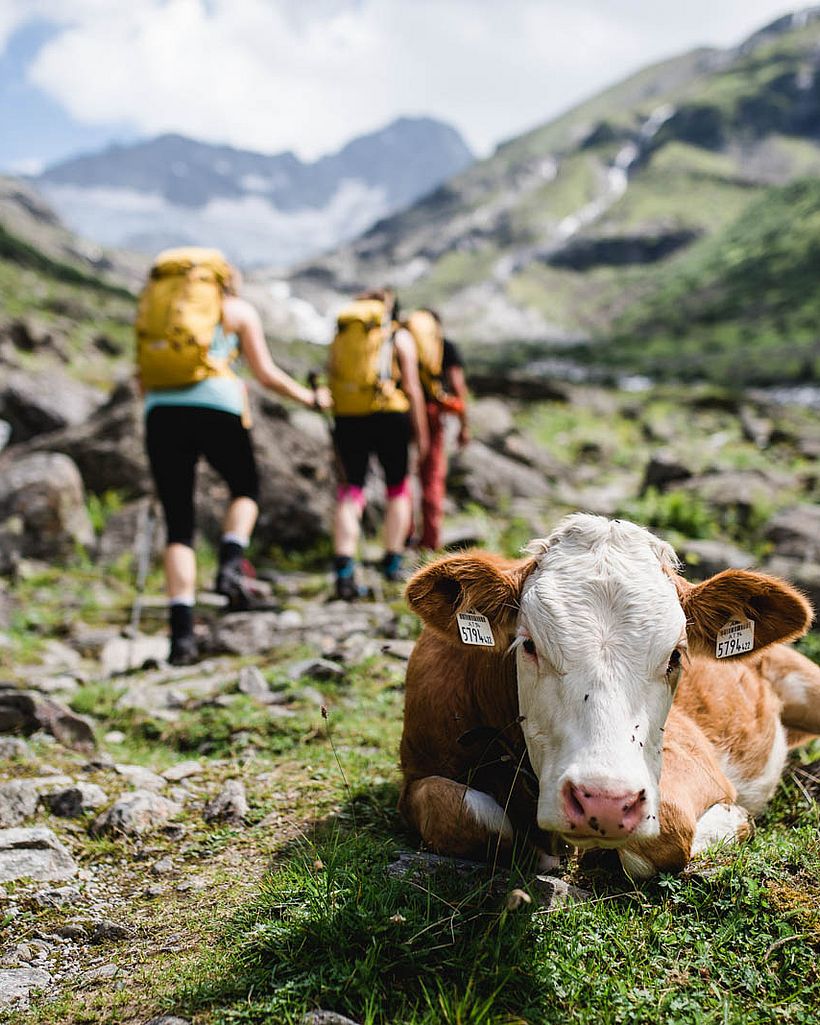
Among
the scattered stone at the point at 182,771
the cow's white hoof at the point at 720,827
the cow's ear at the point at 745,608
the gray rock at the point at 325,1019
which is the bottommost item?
the scattered stone at the point at 182,771

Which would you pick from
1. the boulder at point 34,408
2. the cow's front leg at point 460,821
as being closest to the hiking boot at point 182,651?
the cow's front leg at point 460,821

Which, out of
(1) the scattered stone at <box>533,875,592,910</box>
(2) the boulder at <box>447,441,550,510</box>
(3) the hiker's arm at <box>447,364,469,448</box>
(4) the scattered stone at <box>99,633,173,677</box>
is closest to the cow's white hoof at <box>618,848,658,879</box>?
(1) the scattered stone at <box>533,875,592,910</box>

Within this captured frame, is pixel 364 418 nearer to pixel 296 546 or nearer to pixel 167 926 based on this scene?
pixel 296 546

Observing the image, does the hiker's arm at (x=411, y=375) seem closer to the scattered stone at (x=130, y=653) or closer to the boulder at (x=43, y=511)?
the scattered stone at (x=130, y=653)

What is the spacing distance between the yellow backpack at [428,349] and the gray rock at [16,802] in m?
7.25

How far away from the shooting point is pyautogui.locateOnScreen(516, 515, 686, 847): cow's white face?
110 inches

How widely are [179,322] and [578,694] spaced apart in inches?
210

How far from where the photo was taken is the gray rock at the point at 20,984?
2762mm

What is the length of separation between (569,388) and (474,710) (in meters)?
28.2

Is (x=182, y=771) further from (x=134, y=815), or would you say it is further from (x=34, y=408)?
(x=34, y=408)

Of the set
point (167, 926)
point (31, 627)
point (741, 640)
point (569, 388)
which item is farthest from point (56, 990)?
point (569, 388)

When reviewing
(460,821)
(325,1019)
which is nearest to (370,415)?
(460,821)

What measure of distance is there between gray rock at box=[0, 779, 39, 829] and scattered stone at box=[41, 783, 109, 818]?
0.08 metres

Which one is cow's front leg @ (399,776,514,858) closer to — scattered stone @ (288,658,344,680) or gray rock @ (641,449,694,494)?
scattered stone @ (288,658,344,680)
